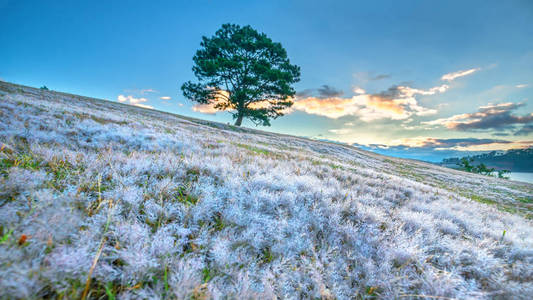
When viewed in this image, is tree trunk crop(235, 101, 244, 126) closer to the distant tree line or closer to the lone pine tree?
the lone pine tree

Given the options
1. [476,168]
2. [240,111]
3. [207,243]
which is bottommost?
[476,168]

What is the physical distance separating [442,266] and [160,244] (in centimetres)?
308

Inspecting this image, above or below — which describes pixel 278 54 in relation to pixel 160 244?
above

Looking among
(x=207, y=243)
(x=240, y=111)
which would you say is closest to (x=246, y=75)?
(x=240, y=111)

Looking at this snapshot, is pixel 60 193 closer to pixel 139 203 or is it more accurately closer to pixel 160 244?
pixel 139 203

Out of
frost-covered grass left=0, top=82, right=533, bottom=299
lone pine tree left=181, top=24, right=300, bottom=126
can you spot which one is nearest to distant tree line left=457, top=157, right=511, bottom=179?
lone pine tree left=181, top=24, right=300, bottom=126

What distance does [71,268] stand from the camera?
125 centimetres

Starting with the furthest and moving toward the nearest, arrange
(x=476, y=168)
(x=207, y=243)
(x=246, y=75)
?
(x=476, y=168) < (x=246, y=75) < (x=207, y=243)

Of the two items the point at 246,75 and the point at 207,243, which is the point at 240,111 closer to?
the point at 246,75

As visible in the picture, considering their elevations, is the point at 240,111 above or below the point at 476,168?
above

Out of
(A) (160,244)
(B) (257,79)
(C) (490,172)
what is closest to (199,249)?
(A) (160,244)

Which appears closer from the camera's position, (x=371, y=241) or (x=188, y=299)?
(x=188, y=299)

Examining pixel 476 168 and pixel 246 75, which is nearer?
pixel 246 75

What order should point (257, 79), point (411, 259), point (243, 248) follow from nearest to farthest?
point (243, 248), point (411, 259), point (257, 79)
